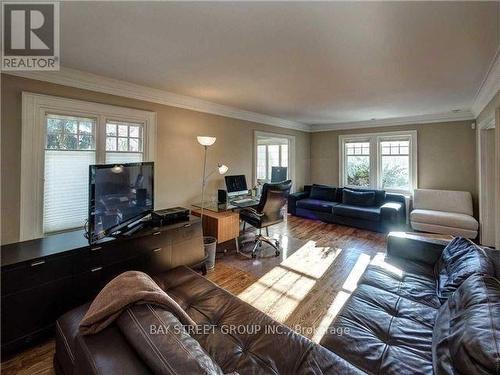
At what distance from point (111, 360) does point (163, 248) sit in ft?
5.76

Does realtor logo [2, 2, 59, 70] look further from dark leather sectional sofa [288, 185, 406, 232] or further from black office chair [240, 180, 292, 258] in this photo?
dark leather sectional sofa [288, 185, 406, 232]

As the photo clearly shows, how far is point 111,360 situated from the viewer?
34.2 inches

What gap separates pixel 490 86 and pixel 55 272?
4.83 m

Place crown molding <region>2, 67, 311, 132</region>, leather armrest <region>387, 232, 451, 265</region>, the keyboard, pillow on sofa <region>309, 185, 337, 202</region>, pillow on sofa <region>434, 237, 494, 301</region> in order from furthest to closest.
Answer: pillow on sofa <region>309, 185, 337, 202</region>
the keyboard
crown molding <region>2, 67, 311, 132</region>
leather armrest <region>387, 232, 451, 265</region>
pillow on sofa <region>434, 237, 494, 301</region>

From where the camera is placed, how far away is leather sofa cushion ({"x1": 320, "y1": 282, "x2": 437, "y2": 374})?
1.17 m

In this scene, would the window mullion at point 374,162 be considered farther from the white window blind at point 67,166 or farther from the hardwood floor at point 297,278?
the white window blind at point 67,166

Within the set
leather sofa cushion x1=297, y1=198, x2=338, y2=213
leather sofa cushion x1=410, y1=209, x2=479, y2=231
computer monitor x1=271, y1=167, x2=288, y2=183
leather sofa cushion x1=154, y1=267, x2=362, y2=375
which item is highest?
computer monitor x1=271, y1=167, x2=288, y2=183

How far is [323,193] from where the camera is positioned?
6.02 metres

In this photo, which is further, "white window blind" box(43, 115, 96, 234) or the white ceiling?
"white window blind" box(43, 115, 96, 234)

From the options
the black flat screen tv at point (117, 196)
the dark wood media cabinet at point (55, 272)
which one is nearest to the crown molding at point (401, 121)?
the black flat screen tv at point (117, 196)

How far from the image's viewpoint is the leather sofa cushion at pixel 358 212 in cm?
477

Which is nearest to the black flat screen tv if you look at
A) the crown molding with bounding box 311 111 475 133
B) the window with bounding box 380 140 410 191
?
the crown molding with bounding box 311 111 475 133

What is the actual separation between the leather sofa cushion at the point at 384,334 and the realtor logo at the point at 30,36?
2737 mm

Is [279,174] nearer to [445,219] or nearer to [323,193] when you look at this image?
[323,193]
